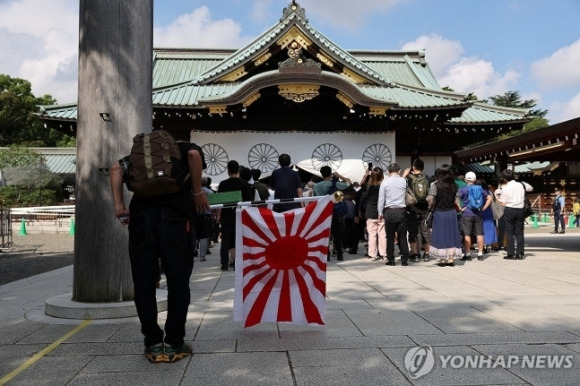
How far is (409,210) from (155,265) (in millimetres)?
6226

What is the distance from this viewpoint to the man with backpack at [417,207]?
28.9ft

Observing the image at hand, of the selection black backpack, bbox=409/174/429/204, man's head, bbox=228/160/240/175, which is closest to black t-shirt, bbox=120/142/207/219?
man's head, bbox=228/160/240/175

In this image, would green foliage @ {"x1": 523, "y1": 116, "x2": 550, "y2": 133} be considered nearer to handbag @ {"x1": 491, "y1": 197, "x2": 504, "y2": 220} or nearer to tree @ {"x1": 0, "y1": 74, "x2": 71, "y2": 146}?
handbag @ {"x1": 491, "y1": 197, "x2": 504, "y2": 220}

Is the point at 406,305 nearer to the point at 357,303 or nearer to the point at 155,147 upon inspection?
the point at 357,303

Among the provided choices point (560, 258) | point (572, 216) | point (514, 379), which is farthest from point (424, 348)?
point (572, 216)

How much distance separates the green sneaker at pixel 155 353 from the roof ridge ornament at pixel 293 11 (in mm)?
13884

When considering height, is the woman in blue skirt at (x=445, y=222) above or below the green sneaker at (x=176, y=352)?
above

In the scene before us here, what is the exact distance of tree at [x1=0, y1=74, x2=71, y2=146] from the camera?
47.9 m

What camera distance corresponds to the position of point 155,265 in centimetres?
348

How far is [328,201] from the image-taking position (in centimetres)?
433

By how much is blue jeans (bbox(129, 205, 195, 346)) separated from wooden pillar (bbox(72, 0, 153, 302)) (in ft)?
4.79

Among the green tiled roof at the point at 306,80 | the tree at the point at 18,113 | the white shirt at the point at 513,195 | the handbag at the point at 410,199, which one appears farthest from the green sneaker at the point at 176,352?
the tree at the point at 18,113

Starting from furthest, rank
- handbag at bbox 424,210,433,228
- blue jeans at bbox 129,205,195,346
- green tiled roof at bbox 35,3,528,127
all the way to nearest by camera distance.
Answer: green tiled roof at bbox 35,3,528,127 → handbag at bbox 424,210,433,228 → blue jeans at bbox 129,205,195,346

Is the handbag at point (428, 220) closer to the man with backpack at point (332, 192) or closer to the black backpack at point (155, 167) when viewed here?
the man with backpack at point (332, 192)
